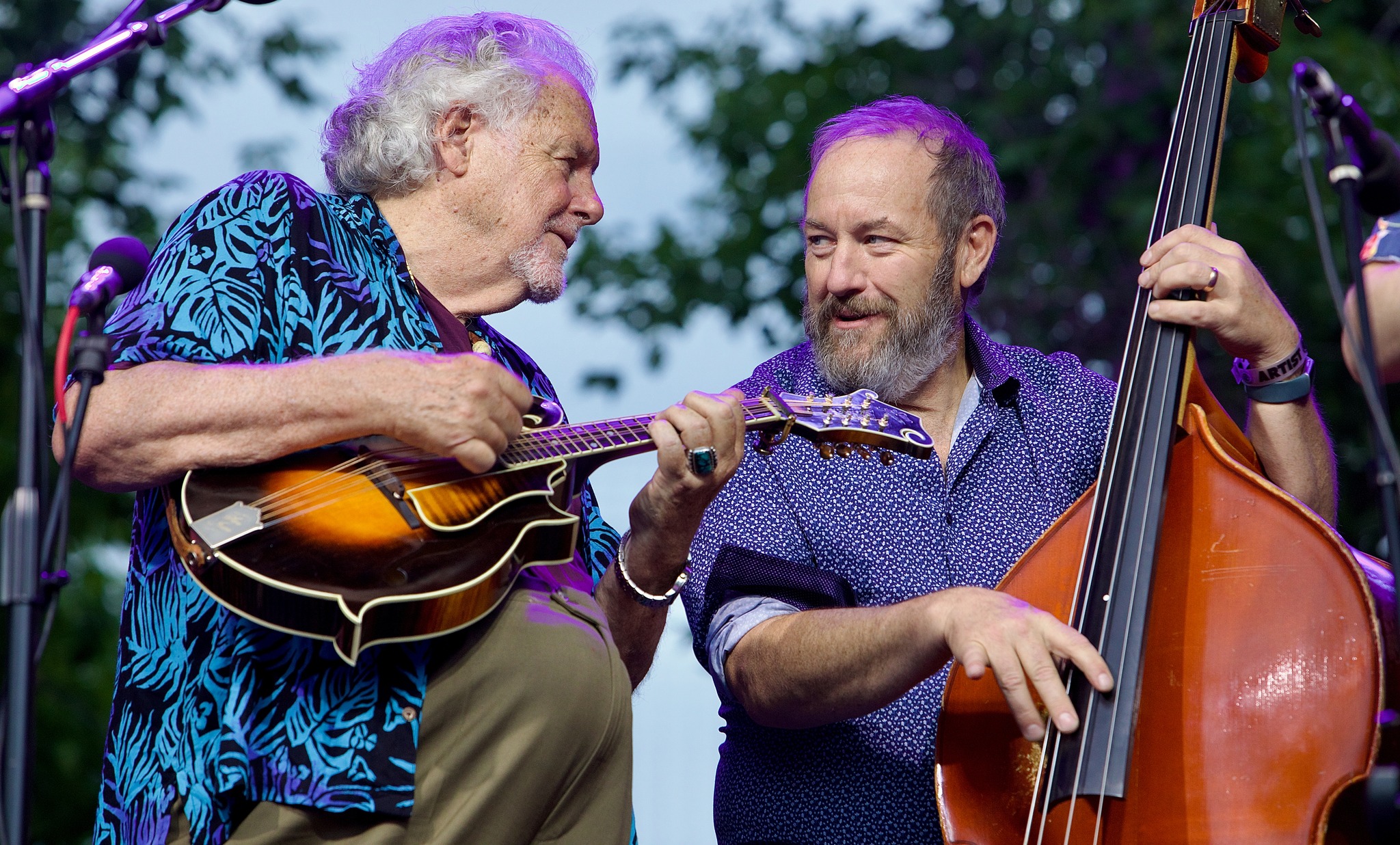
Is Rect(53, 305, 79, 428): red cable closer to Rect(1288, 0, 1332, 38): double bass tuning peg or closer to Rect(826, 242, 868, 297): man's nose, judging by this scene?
Rect(826, 242, 868, 297): man's nose

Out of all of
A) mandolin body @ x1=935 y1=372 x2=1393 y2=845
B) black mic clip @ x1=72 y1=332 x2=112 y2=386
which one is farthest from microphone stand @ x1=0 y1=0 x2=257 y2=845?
mandolin body @ x1=935 y1=372 x2=1393 y2=845

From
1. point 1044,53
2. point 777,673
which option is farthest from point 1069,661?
point 1044,53

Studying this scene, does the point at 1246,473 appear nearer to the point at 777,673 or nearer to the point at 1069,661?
the point at 1069,661

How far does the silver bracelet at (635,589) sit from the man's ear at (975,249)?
107 cm

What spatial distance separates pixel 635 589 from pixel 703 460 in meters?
0.36

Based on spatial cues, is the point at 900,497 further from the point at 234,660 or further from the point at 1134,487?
the point at 234,660

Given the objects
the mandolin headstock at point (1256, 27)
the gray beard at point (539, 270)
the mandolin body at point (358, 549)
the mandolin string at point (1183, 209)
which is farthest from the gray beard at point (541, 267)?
the mandolin headstock at point (1256, 27)

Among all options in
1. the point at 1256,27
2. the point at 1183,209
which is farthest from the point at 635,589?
the point at 1256,27

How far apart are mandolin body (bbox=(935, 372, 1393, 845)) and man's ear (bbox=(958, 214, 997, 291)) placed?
1.14m

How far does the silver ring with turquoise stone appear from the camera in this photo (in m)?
2.49

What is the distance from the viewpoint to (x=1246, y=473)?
7.25 feet

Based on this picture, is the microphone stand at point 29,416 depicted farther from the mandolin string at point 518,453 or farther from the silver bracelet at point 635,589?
the silver bracelet at point 635,589

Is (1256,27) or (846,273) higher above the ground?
(1256,27)

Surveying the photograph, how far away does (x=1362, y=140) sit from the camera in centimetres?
190
